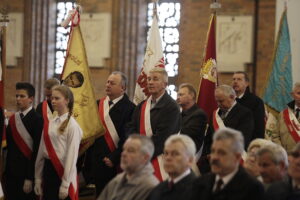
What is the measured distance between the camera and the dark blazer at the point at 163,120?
21.0 ft

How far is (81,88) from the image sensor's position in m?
7.68

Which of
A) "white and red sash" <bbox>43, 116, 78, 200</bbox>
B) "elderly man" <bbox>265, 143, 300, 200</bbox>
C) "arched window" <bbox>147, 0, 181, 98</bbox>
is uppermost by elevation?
"arched window" <bbox>147, 0, 181, 98</bbox>

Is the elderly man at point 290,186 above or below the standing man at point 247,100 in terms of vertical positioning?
below

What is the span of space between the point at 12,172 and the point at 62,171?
2.84 ft

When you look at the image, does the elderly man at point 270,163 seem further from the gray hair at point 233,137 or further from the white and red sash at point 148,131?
the white and red sash at point 148,131

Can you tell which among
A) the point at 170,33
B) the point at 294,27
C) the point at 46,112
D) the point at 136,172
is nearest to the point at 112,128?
the point at 46,112

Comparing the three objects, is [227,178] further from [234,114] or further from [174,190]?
[234,114]

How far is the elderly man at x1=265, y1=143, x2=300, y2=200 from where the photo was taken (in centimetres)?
436

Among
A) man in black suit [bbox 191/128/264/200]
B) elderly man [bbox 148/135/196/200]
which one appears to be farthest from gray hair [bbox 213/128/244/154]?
elderly man [bbox 148/135/196/200]

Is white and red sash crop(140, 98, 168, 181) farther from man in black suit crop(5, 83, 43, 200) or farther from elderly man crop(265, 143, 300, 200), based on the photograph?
elderly man crop(265, 143, 300, 200)

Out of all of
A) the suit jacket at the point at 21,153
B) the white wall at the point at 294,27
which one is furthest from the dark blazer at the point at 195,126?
the white wall at the point at 294,27

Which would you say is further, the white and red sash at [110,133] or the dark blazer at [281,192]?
the white and red sash at [110,133]

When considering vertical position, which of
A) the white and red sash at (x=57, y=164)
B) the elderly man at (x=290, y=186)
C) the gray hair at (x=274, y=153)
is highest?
the gray hair at (x=274, y=153)

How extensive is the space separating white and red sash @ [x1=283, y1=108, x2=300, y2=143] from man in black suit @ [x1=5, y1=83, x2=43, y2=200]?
272cm
